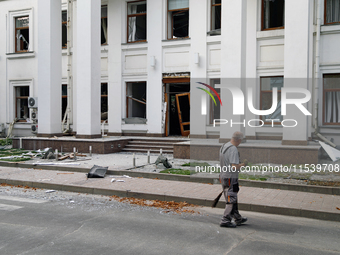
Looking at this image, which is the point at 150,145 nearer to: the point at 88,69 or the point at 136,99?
the point at 136,99

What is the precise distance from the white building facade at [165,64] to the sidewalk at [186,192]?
500cm

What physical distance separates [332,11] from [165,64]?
8.43 m

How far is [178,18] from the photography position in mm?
18844

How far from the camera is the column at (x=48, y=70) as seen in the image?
18.5 metres

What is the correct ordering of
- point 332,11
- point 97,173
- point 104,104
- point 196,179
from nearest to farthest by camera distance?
point 196,179
point 97,173
point 332,11
point 104,104

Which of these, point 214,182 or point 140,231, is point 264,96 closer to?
point 214,182

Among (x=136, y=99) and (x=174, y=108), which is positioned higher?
(x=136, y=99)

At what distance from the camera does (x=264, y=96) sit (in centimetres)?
1652

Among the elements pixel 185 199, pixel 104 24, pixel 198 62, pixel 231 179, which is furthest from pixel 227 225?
pixel 104 24

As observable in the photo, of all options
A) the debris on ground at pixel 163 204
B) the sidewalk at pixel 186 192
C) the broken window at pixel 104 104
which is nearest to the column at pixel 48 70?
the broken window at pixel 104 104

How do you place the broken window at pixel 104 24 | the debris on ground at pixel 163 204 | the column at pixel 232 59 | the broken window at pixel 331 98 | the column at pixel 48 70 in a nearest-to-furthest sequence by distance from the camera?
the debris on ground at pixel 163 204, the column at pixel 232 59, the broken window at pixel 331 98, the column at pixel 48 70, the broken window at pixel 104 24

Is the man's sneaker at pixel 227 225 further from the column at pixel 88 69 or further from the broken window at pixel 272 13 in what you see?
the broken window at pixel 272 13

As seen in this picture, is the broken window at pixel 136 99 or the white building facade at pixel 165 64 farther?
the broken window at pixel 136 99

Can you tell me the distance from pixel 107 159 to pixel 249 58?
27.0 feet
